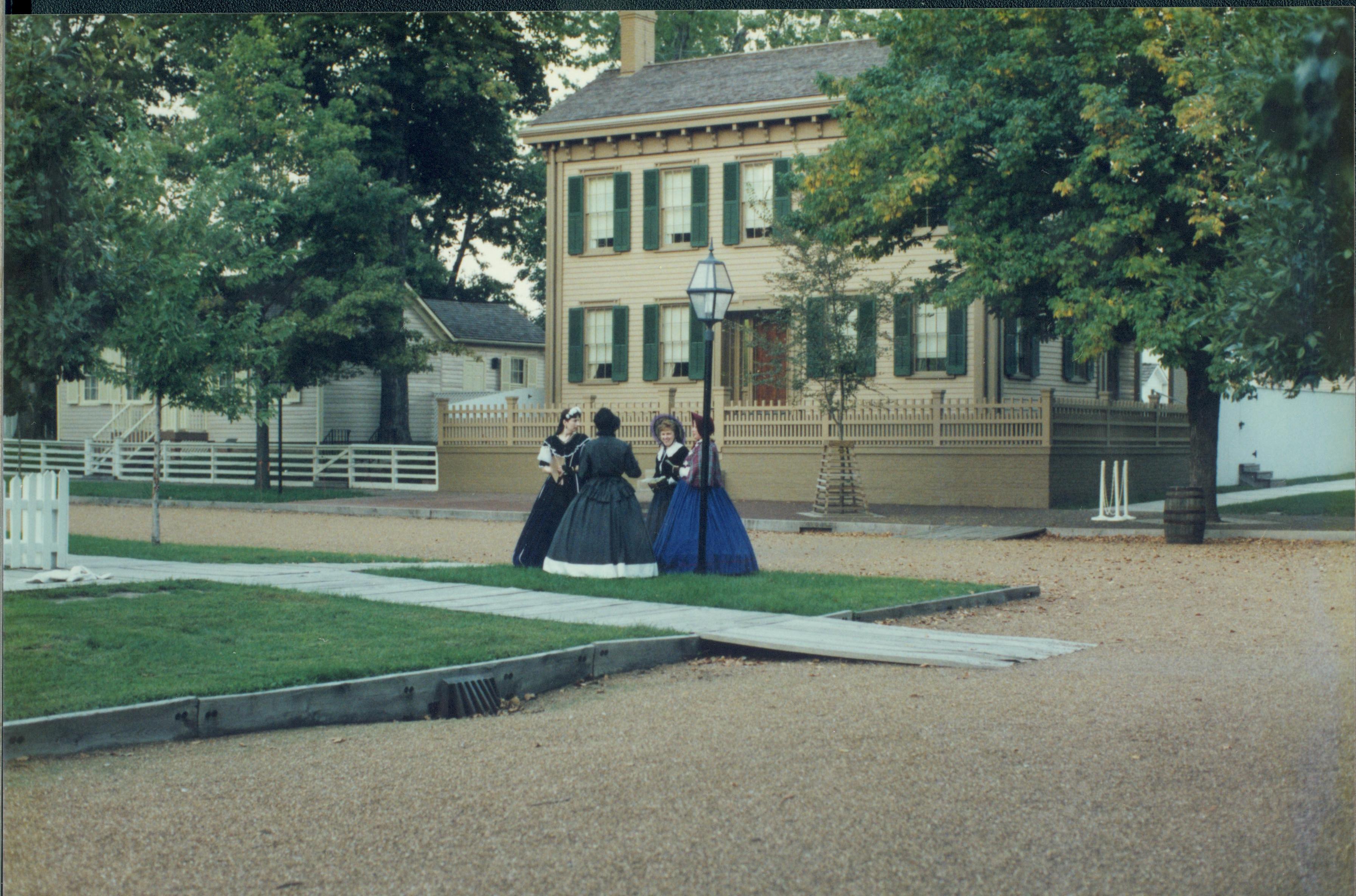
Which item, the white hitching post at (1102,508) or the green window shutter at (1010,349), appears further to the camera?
the green window shutter at (1010,349)

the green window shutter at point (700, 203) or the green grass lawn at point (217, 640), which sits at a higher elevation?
the green window shutter at point (700, 203)

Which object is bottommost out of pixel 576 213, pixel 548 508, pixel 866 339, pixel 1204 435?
pixel 548 508

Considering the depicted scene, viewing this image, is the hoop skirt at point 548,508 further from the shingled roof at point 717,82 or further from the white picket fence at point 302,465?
the shingled roof at point 717,82

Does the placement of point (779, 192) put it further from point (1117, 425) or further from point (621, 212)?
point (1117, 425)

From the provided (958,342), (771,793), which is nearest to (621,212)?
(958,342)

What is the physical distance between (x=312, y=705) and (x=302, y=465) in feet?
80.9

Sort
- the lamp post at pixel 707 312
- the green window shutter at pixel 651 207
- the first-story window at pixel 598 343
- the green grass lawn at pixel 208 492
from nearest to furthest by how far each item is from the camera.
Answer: the lamp post at pixel 707 312, the green grass lawn at pixel 208 492, the green window shutter at pixel 651 207, the first-story window at pixel 598 343

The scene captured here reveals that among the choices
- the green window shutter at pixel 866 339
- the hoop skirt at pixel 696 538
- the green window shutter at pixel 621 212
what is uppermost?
the green window shutter at pixel 621 212

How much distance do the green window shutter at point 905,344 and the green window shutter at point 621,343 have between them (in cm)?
549

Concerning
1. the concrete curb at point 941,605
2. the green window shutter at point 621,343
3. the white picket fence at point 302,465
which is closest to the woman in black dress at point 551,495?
the concrete curb at point 941,605

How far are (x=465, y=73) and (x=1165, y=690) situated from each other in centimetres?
591

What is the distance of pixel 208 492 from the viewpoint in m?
25.4

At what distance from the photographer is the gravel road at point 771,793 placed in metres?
4.10

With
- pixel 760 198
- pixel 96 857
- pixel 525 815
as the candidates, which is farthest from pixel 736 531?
pixel 760 198
